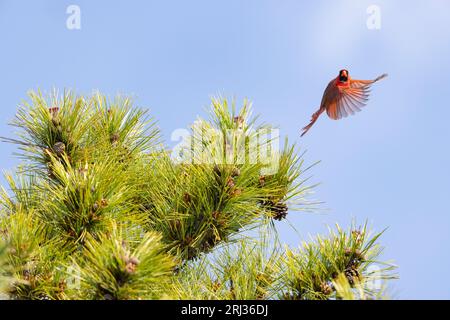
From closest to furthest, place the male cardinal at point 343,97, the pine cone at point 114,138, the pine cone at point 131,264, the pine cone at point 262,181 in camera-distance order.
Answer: the pine cone at point 131,264
the pine cone at point 262,181
the pine cone at point 114,138
the male cardinal at point 343,97

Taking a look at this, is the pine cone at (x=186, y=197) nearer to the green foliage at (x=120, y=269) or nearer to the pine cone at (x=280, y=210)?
the pine cone at (x=280, y=210)

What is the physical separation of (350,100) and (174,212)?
1167mm

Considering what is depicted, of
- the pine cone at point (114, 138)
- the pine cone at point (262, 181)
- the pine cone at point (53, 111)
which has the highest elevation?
the pine cone at point (53, 111)

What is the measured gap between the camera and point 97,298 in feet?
6.91

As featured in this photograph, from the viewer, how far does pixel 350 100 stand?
330cm

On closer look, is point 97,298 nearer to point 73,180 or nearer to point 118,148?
point 73,180

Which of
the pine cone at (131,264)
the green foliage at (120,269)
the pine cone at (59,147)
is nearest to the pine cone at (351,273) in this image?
the green foliage at (120,269)

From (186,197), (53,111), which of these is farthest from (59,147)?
(186,197)

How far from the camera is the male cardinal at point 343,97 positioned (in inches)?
127

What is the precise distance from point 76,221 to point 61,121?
47 centimetres

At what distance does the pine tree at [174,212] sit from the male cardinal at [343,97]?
66cm
